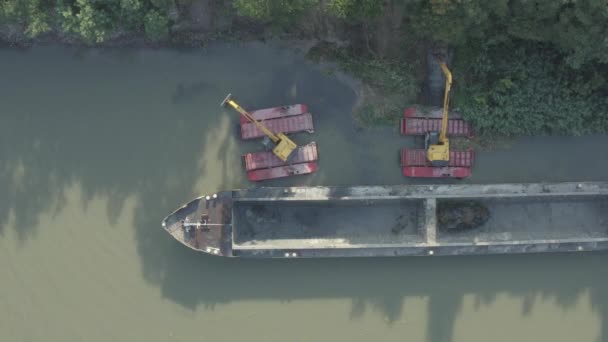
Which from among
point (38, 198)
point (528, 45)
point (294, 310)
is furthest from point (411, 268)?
point (38, 198)

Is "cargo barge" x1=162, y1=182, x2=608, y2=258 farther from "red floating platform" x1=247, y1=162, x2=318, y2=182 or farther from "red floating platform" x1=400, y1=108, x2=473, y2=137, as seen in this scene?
"red floating platform" x1=400, y1=108, x2=473, y2=137

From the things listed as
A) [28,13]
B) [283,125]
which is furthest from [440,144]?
[28,13]

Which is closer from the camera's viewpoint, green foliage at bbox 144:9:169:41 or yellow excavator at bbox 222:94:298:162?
green foliage at bbox 144:9:169:41

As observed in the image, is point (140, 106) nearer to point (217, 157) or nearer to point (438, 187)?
point (217, 157)

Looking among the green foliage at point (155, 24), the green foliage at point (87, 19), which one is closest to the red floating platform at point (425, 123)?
the green foliage at point (155, 24)

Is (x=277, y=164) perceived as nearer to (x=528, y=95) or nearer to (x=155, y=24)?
(x=155, y=24)

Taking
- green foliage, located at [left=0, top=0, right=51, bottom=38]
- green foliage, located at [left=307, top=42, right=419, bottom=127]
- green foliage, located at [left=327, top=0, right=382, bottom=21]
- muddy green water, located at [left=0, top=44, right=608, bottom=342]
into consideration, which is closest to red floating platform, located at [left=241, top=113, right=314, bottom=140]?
muddy green water, located at [left=0, top=44, right=608, bottom=342]
